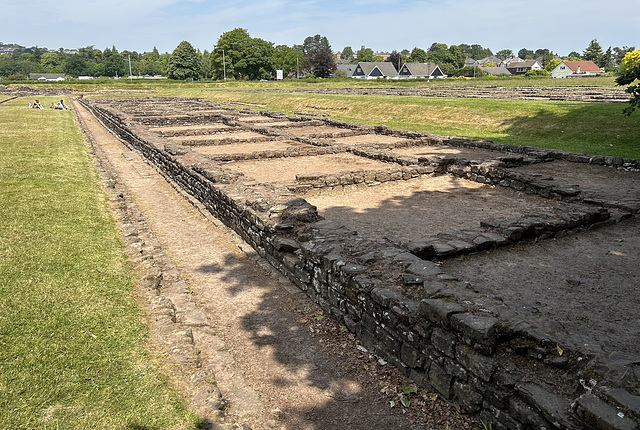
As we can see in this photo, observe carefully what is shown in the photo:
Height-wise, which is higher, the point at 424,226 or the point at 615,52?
the point at 615,52

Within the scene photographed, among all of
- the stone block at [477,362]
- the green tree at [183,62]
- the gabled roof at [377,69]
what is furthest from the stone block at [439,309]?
the gabled roof at [377,69]

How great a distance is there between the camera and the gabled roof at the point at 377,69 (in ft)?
378

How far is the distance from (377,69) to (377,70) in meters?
0.27

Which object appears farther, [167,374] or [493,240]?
[493,240]

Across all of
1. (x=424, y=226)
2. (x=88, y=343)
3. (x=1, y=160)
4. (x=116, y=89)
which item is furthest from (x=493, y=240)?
(x=116, y=89)

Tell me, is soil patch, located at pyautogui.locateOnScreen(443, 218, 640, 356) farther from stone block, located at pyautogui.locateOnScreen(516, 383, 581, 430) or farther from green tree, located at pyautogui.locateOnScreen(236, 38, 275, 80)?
green tree, located at pyautogui.locateOnScreen(236, 38, 275, 80)

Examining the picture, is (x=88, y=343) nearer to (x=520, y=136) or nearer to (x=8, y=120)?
(x=520, y=136)

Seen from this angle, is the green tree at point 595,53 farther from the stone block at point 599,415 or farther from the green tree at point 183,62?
the stone block at point 599,415

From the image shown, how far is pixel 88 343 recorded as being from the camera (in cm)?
477

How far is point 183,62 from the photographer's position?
3762 inches

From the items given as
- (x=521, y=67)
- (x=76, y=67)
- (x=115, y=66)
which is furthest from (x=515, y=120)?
(x=115, y=66)

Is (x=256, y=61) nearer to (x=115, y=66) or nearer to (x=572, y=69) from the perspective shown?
(x=572, y=69)

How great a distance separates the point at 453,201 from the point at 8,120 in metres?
28.1

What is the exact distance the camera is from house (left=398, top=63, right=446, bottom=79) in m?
108
